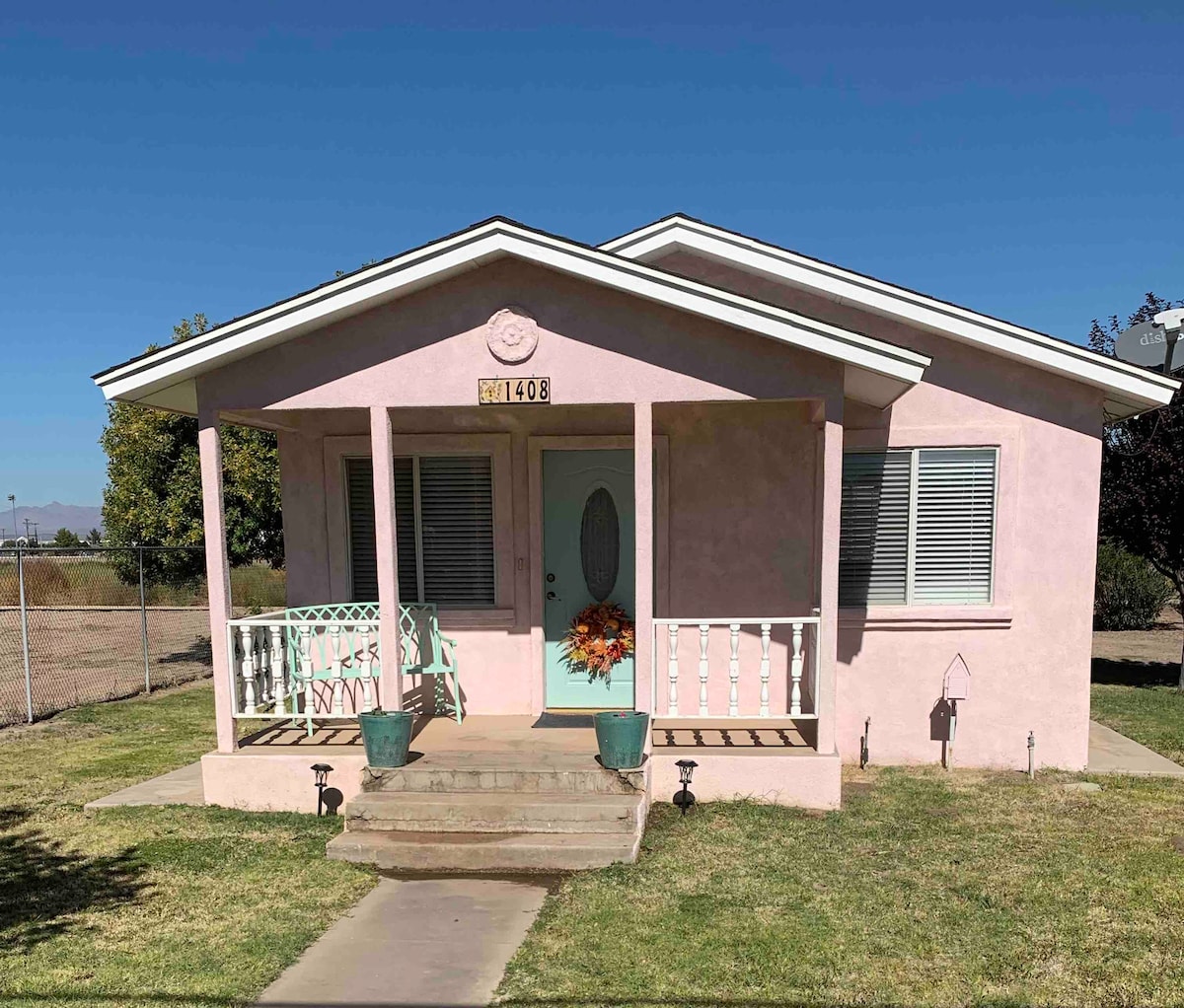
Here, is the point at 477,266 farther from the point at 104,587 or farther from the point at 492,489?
the point at 104,587

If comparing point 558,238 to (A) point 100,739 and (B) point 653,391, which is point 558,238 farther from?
(A) point 100,739

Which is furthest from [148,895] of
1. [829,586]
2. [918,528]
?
[918,528]

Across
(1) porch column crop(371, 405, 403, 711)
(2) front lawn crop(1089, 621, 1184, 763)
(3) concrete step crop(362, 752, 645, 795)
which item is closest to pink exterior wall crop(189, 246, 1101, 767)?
(1) porch column crop(371, 405, 403, 711)

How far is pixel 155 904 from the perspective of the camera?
4.39 m

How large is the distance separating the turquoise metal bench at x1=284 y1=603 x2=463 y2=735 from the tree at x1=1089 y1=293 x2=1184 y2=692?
A: 834 centimetres

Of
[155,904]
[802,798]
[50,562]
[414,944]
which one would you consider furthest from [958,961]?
[50,562]

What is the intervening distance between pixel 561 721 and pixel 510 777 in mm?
1422

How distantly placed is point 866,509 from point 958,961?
3.80 metres

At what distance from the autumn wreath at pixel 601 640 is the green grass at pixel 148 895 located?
98.9 inches

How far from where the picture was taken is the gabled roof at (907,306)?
616 centimetres

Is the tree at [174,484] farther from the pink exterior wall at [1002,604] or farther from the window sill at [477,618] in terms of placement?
the pink exterior wall at [1002,604]

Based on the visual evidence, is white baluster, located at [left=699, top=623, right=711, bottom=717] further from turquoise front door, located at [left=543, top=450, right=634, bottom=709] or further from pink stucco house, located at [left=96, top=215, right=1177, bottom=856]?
turquoise front door, located at [left=543, top=450, right=634, bottom=709]

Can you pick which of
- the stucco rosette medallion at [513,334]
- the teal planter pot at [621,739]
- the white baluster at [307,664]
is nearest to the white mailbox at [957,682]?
the teal planter pot at [621,739]

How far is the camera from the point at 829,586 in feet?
18.4
